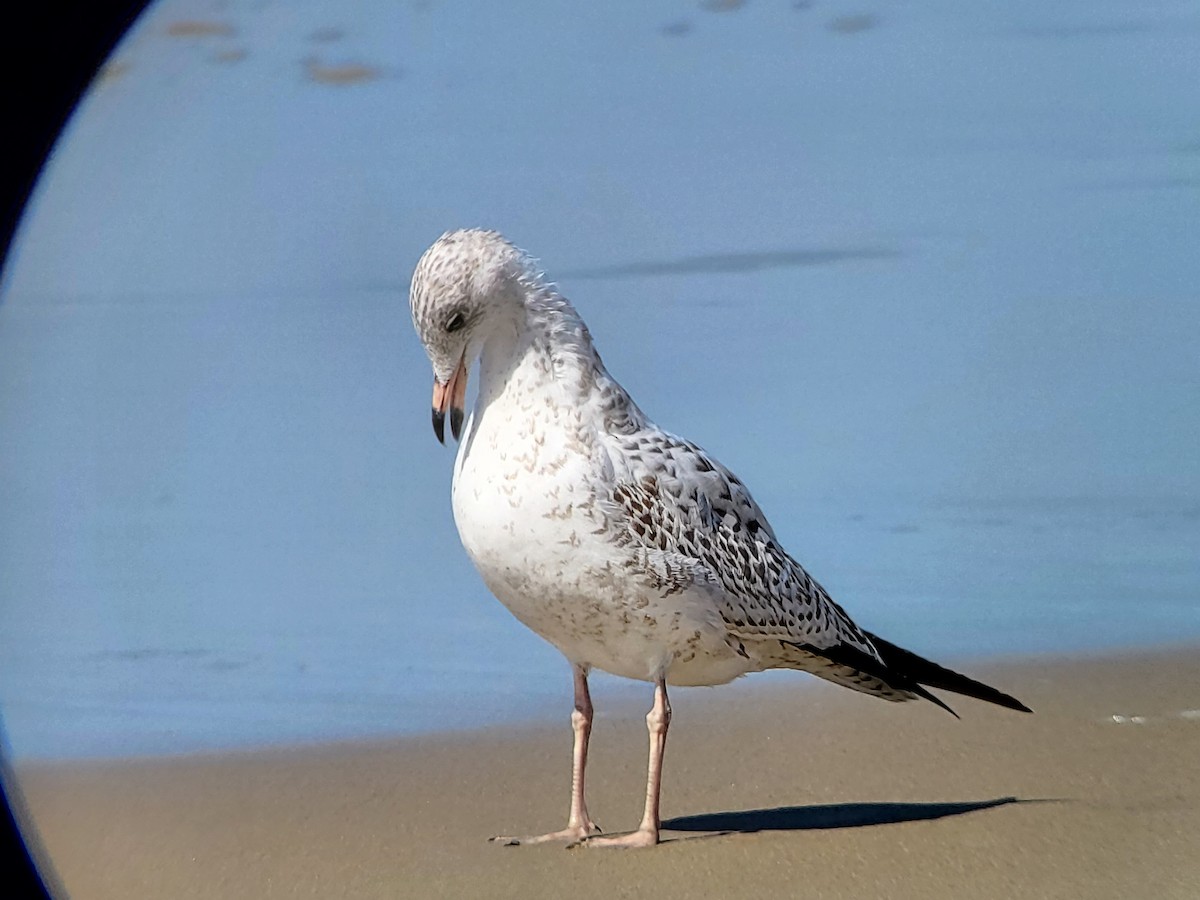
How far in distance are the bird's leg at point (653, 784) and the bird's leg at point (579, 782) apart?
0.07 meters

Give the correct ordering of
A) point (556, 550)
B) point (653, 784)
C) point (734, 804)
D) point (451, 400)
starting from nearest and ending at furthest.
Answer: point (556, 550) < point (451, 400) < point (653, 784) < point (734, 804)

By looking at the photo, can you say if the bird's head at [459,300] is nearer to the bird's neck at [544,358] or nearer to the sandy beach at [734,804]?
the bird's neck at [544,358]

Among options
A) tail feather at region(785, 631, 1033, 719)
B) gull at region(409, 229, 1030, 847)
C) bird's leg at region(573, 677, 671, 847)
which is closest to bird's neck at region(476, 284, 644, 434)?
gull at region(409, 229, 1030, 847)

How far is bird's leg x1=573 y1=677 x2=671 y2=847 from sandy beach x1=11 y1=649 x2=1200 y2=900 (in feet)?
0.15

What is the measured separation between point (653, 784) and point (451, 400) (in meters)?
1.05

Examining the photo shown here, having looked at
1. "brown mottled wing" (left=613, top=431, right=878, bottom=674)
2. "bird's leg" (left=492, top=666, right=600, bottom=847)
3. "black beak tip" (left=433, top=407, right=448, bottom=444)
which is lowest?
"bird's leg" (left=492, top=666, right=600, bottom=847)

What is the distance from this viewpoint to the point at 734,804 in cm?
446

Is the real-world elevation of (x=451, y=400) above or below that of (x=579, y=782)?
above

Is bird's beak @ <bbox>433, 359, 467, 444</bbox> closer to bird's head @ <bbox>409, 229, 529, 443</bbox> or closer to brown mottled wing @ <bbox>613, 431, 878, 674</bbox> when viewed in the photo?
bird's head @ <bbox>409, 229, 529, 443</bbox>

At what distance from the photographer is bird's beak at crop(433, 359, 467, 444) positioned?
13.1 ft

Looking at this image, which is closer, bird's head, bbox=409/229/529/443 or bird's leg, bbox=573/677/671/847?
bird's head, bbox=409/229/529/443

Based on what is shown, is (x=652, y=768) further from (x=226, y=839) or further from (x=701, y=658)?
(x=226, y=839)

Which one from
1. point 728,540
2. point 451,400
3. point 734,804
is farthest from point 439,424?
point 734,804

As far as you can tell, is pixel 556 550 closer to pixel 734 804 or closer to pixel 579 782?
pixel 579 782
